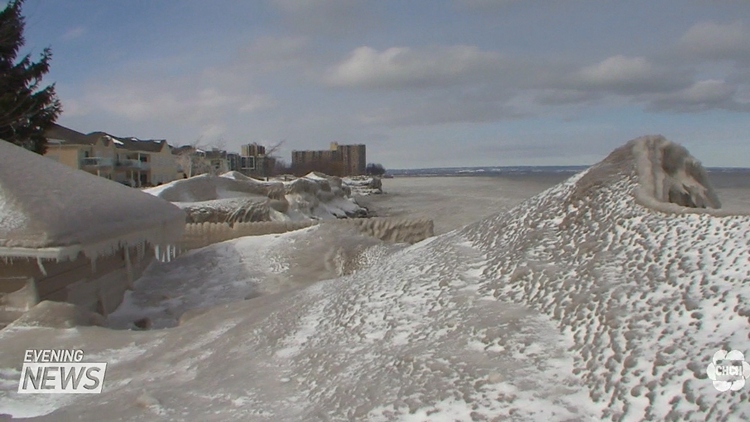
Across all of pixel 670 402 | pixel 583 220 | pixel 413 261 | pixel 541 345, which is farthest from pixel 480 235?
pixel 670 402

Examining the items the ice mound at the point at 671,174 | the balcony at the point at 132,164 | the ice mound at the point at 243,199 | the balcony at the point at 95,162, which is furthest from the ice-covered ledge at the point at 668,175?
the balcony at the point at 132,164

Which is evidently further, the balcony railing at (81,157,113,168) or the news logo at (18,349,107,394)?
the balcony railing at (81,157,113,168)

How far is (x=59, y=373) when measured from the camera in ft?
17.0

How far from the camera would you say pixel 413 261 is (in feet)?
18.7

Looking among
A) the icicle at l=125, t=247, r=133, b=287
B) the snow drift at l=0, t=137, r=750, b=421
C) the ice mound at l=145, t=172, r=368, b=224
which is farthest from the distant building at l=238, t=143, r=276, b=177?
the snow drift at l=0, t=137, r=750, b=421

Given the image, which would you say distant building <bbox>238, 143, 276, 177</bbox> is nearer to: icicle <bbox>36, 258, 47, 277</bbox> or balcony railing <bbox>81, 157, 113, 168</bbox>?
balcony railing <bbox>81, 157, 113, 168</bbox>

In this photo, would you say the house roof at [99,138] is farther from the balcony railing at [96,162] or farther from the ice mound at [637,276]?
the ice mound at [637,276]

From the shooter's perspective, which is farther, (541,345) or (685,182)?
(685,182)

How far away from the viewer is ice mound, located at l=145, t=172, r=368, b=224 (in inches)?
663

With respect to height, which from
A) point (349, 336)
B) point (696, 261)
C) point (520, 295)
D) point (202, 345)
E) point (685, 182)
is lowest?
point (202, 345)

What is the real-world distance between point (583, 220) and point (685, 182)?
4.53ft

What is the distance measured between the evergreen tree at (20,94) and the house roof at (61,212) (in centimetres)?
1214

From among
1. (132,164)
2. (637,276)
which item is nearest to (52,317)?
(637,276)

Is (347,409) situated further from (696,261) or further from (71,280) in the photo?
(71,280)
